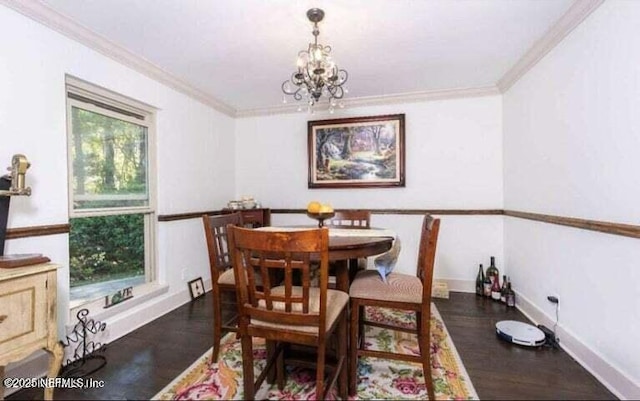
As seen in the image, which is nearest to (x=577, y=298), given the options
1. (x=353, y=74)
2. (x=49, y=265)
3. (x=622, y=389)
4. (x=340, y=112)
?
(x=622, y=389)

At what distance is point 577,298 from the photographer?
6.81 ft

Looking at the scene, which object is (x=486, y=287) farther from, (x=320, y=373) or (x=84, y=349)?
(x=84, y=349)

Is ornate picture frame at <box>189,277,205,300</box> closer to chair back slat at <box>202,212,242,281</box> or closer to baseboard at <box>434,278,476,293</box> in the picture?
chair back slat at <box>202,212,242,281</box>

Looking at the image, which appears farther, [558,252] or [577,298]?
[558,252]

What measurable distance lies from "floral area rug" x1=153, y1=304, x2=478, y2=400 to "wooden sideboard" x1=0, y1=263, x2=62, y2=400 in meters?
0.61

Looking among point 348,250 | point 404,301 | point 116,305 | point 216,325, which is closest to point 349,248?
point 348,250

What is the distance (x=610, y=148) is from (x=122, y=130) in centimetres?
346

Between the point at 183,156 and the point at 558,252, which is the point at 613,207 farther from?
the point at 183,156

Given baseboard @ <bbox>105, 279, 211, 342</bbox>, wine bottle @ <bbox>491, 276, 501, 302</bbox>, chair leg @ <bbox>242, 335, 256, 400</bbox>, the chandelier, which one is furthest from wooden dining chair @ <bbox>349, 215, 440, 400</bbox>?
baseboard @ <bbox>105, 279, 211, 342</bbox>

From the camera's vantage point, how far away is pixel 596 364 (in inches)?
72.3

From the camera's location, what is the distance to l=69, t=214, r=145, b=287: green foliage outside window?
2326mm

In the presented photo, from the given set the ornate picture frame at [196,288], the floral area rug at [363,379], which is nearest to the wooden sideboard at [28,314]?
the floral area rug at [363,379]

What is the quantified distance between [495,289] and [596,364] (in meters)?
1.35

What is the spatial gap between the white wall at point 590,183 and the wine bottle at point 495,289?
0.37m
